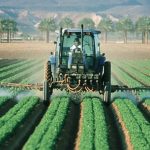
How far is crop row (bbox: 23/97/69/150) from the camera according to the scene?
36.1ft

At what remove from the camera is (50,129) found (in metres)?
12.6

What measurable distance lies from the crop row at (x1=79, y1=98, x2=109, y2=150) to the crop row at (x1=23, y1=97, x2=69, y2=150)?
0.70 metres

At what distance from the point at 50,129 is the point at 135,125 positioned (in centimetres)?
256

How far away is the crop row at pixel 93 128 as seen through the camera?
36.4 ft

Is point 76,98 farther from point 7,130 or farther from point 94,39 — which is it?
point 7,130

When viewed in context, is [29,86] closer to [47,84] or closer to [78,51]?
[47,84]

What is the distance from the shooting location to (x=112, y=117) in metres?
15.2

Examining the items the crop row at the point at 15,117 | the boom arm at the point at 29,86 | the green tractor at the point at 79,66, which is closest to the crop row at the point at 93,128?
the green tractor at the point at 79,66

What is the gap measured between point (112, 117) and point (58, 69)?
3364 millimetres

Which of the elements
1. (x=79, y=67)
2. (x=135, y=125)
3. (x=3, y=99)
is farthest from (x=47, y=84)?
(x=135, y=125)

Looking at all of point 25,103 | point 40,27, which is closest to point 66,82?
point 25,103

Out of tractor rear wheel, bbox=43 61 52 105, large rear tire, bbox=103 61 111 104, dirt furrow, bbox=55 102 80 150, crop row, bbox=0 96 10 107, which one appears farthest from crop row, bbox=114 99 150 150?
crop row, bbox=0 96 10 107

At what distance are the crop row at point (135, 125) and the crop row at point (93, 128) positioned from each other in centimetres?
69

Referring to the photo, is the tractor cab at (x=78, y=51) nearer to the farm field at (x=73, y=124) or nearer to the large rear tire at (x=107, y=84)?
the large rear tire at (x=107, y=84)
